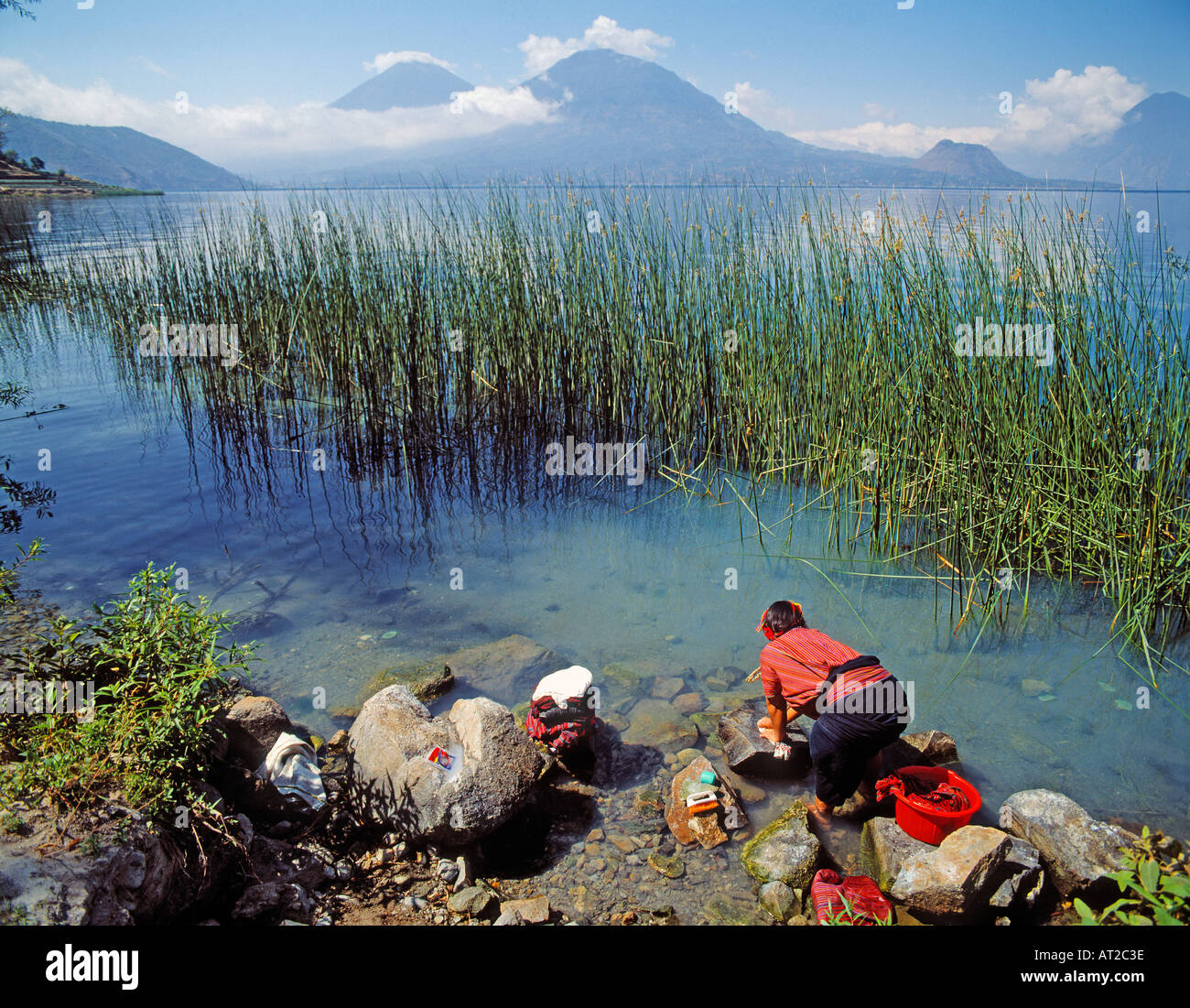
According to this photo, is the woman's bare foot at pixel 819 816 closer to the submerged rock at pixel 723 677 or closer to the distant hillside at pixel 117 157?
the submerged rock at pixel 723 677

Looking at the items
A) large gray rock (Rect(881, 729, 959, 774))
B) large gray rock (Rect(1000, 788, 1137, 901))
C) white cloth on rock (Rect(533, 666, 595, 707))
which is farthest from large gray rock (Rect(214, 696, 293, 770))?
large gray rock (Rect(1000, 788, 1137, 901))

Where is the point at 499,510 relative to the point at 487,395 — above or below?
below

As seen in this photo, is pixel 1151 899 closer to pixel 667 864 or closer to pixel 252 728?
pixel 667 864

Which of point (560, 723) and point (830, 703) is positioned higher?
point (830, 703)

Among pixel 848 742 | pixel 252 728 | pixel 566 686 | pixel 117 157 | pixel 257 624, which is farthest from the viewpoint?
pixel 117 157

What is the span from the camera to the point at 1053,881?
88.8 inches

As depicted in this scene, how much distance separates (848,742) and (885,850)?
1.12ft

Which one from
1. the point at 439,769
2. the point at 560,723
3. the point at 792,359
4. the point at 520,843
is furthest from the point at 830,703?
the point at 792,359

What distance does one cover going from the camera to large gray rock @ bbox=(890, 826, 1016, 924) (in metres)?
2.11

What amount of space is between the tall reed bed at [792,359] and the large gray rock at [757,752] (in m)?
1.31

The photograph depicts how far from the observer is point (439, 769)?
2334mm

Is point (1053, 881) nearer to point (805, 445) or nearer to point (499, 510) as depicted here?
point (805, 445)
